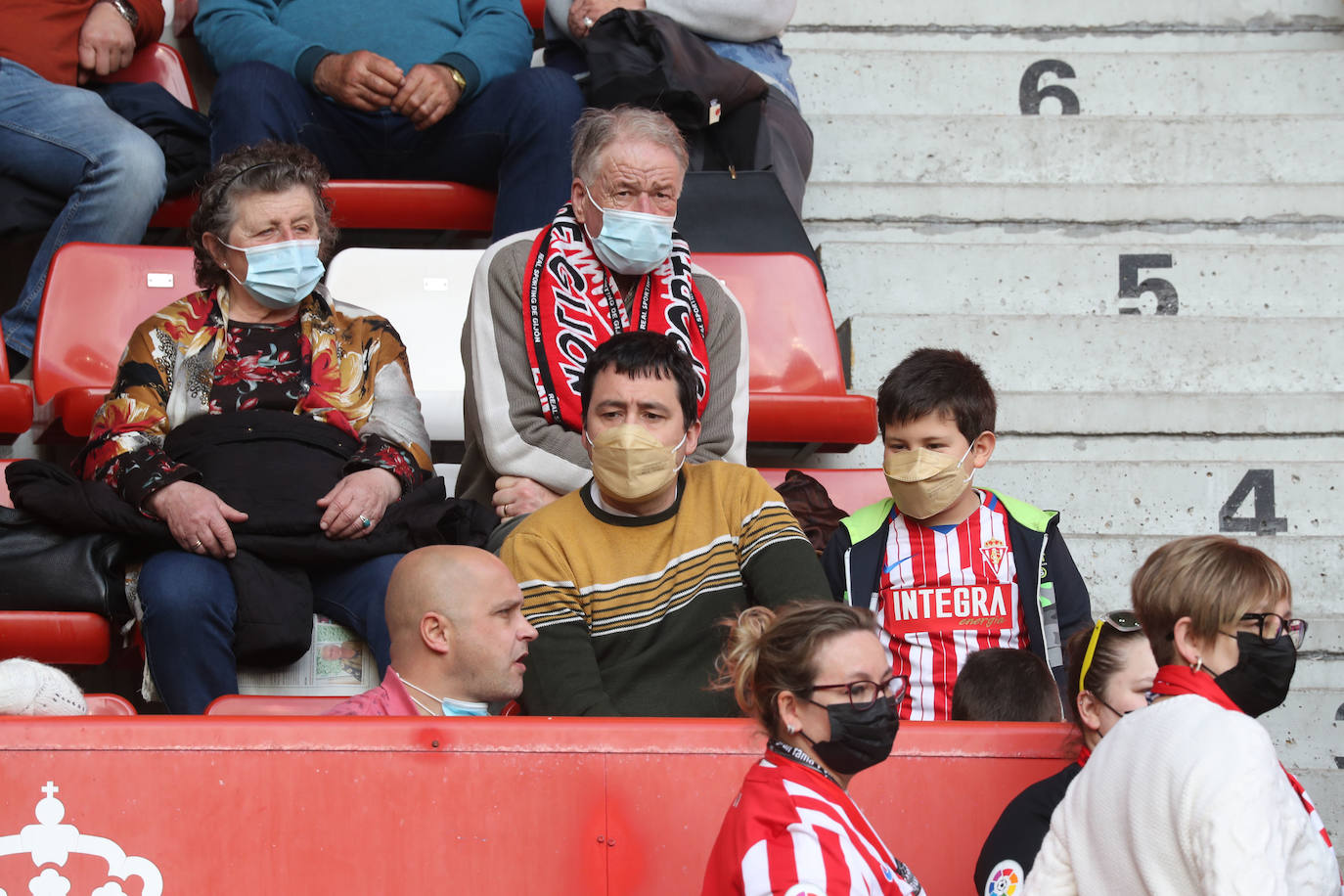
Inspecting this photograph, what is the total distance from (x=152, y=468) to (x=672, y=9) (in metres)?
2.34

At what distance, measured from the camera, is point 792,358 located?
3904mm

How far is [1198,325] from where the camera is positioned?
4051 mm

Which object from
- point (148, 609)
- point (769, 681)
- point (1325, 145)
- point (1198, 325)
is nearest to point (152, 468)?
point (148, 609)

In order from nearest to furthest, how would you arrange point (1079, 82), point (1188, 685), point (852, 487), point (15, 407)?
point (1188, 685), point (15, 407), point (852, 487), point (1079, 82)

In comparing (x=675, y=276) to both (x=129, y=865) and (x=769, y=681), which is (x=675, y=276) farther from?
(x=129, y=865)

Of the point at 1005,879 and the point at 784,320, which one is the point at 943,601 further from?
the point at 784,320

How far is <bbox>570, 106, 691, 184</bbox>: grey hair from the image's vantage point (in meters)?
3.23

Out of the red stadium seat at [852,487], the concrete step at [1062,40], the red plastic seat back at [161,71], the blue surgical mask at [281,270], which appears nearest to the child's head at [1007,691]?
the red stadium seat at [852,487]

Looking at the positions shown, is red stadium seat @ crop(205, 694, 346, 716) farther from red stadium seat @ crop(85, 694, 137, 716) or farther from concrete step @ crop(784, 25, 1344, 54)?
concrete step @ crop(784, 25, 1344, 54)

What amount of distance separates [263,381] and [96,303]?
3.23 feet

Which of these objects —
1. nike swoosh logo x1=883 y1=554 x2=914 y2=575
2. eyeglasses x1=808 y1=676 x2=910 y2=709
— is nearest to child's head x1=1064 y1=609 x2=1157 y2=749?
eyeglasses x1=808 y1=676 x2=910 y2=709

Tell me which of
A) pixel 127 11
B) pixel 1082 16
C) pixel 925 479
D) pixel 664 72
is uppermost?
pixel 1082 16

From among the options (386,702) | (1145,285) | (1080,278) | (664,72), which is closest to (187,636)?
(386,702)

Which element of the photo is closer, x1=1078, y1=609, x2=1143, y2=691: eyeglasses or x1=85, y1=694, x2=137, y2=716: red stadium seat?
x1=1078, y1=609, x2=1143, y2=691: eyeglasses
